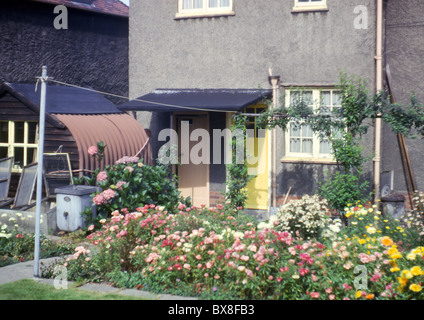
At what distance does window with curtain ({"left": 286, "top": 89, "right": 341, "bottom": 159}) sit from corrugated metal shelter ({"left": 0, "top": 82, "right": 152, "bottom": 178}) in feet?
11.5

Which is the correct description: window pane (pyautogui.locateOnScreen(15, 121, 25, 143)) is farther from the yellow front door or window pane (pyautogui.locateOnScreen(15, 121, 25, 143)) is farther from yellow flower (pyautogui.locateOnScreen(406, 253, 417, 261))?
yellow flower (pyautogui.locateOnScreen(406, 253, 417, 261))

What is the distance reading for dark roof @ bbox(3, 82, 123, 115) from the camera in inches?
472

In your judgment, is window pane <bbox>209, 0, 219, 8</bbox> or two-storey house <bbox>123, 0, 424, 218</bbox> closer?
two-storey house <bbox>123, 0, 424, 218</bbox>

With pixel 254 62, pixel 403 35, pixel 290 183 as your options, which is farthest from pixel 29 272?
pixel 403 35

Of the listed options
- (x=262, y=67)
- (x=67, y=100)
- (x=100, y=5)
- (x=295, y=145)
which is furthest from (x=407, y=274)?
(x=100, y=5)

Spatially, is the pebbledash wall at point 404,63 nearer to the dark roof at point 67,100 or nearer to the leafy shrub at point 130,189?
the leafy shrub at point 130,189

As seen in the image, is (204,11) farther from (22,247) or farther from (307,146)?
(22,247)

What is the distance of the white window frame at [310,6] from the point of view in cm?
1118

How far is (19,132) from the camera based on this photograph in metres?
12.1

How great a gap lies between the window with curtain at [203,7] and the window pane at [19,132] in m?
4.41

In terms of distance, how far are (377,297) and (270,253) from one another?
126cm

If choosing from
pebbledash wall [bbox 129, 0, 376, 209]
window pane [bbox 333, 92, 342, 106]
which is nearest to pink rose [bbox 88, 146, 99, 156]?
pebbledash wall [bbox 129, 0, 376, 209]
